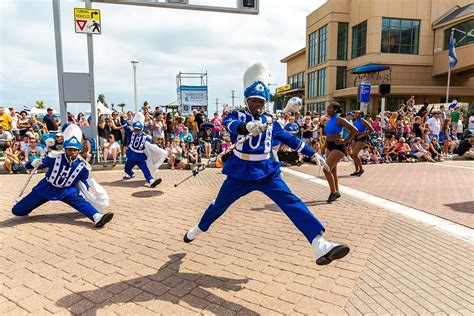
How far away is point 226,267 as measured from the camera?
11.6 feet

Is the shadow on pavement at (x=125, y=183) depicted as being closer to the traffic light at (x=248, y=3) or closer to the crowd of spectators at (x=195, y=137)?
the crowd of spectators at (x=195, y=137)

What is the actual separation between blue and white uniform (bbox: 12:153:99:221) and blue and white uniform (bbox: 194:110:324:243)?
2.45 metres

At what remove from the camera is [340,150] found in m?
6.39

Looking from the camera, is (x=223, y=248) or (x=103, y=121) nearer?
(x=223, y=248)

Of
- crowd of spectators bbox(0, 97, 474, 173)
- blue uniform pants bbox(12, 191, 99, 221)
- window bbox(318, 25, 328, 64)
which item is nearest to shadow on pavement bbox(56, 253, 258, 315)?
blue uniform pants bbox(12, 191, 99, 221)

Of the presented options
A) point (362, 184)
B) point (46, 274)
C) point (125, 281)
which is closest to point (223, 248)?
point (125, 281)

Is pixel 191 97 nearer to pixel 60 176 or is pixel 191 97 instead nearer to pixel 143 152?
pixel 143 152

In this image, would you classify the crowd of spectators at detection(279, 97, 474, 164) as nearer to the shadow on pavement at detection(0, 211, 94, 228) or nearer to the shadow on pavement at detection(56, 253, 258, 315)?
the shadow on pavement at detection(0, 211, 94, 228)

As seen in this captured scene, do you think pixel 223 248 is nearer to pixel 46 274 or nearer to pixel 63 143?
pixel 46 274

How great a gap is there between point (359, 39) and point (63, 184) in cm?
3638

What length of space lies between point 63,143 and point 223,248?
2938mm

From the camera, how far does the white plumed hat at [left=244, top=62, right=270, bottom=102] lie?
3.50 m

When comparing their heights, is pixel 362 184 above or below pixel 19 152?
below

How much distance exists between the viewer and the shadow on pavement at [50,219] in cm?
500
